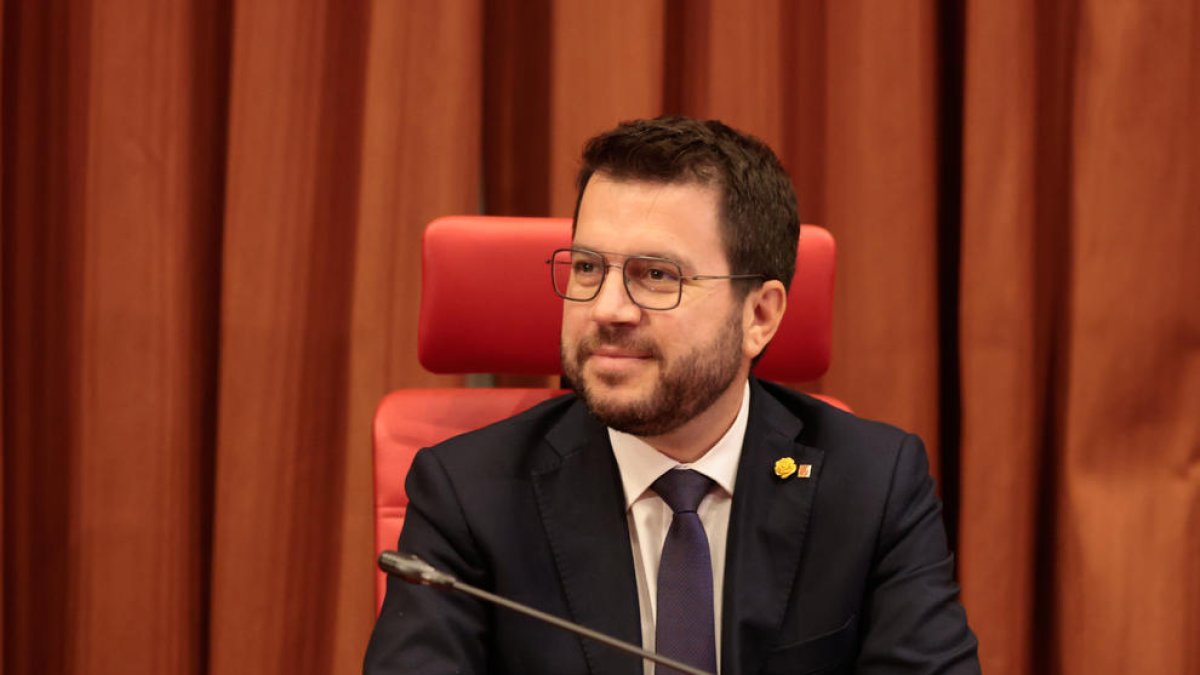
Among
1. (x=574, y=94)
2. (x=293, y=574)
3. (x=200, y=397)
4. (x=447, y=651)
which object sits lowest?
(x=293, y=574)

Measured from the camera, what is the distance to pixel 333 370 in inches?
83.6

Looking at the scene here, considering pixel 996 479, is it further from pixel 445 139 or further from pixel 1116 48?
pixel 445 139

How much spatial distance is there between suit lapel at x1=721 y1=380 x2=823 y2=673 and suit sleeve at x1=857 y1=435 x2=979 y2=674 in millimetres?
99

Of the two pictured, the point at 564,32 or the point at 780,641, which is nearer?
the point at 780,641

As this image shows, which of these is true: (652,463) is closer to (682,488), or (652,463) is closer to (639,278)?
(682,488)

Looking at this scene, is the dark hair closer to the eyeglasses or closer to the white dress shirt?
the eyeglasses

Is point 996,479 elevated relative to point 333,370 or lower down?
lower down

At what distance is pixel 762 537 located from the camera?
1390 millimetres

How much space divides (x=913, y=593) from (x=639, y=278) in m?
0.47

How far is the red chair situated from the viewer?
1478 millimetres

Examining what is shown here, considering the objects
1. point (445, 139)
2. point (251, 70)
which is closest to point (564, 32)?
point (445, 139)

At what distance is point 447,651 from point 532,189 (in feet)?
3.56

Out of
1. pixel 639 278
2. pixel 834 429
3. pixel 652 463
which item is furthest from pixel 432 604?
pixel 834 429

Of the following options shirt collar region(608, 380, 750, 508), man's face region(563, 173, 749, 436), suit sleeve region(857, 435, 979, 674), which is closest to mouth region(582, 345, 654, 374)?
man's face region(563, 173, 749, 436)
